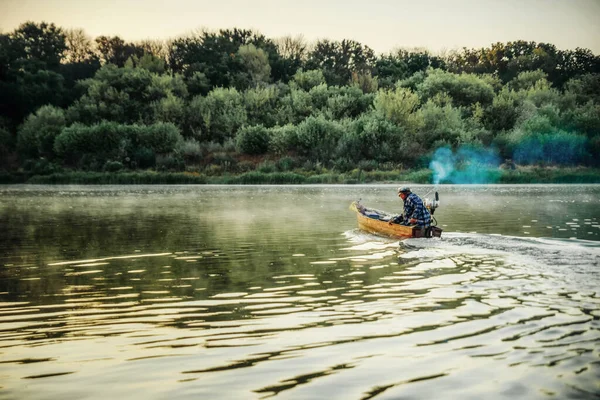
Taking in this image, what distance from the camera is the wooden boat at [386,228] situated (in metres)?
20.7

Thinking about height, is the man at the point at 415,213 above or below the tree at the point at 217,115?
below

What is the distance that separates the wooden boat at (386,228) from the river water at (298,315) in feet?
1.00

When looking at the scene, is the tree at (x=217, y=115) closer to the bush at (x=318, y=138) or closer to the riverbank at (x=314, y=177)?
the bush at (x=318, y=138)

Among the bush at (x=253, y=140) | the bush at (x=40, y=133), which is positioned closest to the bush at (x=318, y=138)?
the bush at (x=253, y=140)

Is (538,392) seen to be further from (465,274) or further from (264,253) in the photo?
(264,253)

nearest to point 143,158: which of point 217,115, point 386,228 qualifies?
point 217,115

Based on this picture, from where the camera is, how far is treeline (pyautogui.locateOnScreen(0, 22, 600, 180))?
6831 cm

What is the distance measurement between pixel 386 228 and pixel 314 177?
41.9 metres

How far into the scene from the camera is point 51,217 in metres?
→ 33.0

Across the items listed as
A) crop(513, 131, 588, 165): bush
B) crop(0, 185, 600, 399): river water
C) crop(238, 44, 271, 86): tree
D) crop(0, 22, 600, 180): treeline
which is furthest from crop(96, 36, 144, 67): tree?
crop(0, 185, 600, 399): river water

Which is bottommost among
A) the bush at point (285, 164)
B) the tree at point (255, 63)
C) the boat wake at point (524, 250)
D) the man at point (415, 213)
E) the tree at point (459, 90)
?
the boat wake at point (524, 250)

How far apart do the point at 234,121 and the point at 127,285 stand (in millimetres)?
64145

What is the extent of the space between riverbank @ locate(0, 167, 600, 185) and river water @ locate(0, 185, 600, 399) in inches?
1529

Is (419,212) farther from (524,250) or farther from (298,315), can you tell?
(298,315)
